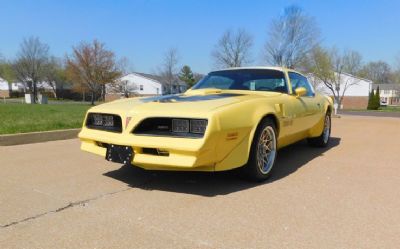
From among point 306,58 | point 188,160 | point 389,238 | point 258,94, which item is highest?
point 306,58

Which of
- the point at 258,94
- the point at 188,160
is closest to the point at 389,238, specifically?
the point at 188,160

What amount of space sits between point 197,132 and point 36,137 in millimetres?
4599

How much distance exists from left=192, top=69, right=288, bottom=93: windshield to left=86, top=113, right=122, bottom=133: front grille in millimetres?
1748

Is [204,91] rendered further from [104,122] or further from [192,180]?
[104,122]

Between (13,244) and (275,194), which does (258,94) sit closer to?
(275,194)

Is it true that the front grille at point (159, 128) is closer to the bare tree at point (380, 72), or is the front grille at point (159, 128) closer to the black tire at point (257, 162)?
the black tire at point (257, 162)

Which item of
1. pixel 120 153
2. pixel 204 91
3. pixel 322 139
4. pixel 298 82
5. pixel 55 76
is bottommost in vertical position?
pixel 322 139

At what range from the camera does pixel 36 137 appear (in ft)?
22.6

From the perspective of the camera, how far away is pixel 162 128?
12.0ft

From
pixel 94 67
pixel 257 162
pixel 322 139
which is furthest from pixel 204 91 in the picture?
pixel 94 67

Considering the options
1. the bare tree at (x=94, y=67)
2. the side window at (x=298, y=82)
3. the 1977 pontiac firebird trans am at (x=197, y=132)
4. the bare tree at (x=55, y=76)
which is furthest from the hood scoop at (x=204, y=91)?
the bare tree at (x=55, y=76)

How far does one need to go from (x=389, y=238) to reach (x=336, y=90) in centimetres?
5484

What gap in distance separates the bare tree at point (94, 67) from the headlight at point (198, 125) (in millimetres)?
38943

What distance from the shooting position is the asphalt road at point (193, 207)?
2590 millimetres
